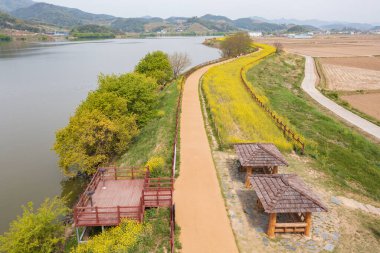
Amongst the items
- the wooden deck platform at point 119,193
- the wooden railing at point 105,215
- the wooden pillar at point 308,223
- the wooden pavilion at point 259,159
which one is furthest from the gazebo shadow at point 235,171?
the wooden railing at point 105,215

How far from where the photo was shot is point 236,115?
107 ft

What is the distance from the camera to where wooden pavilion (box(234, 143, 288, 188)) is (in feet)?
61.0

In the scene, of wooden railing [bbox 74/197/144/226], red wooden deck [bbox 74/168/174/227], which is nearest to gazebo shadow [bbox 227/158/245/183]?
red wooden deck [bbox 74/168/174/227]

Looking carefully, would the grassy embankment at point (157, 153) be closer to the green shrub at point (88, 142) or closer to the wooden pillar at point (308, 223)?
the green shrub at point (88, 142)

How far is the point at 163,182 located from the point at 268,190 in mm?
6999

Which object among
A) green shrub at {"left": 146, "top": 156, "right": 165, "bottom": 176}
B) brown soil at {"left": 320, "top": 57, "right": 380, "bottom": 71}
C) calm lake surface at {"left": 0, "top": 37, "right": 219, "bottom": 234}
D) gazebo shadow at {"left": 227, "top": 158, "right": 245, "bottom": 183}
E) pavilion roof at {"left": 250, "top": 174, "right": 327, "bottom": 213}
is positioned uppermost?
brown soil at {"left": 320, "top": 57, "right": 380, "bottom": 71}

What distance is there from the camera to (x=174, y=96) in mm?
40844

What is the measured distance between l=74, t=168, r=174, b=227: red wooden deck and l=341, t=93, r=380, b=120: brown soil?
111ft

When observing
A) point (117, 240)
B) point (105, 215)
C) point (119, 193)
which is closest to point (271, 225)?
point (117, 240)

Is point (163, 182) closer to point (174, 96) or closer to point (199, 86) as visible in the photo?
point (174, 96)

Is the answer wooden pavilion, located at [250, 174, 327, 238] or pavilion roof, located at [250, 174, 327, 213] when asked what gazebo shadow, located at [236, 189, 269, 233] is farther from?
pavilion roof, located at [250, 174, 327, 213]

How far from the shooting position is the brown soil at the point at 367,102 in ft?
139

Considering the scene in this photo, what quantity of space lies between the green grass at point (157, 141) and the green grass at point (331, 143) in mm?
11688

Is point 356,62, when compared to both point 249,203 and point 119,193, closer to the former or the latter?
point 249,203
